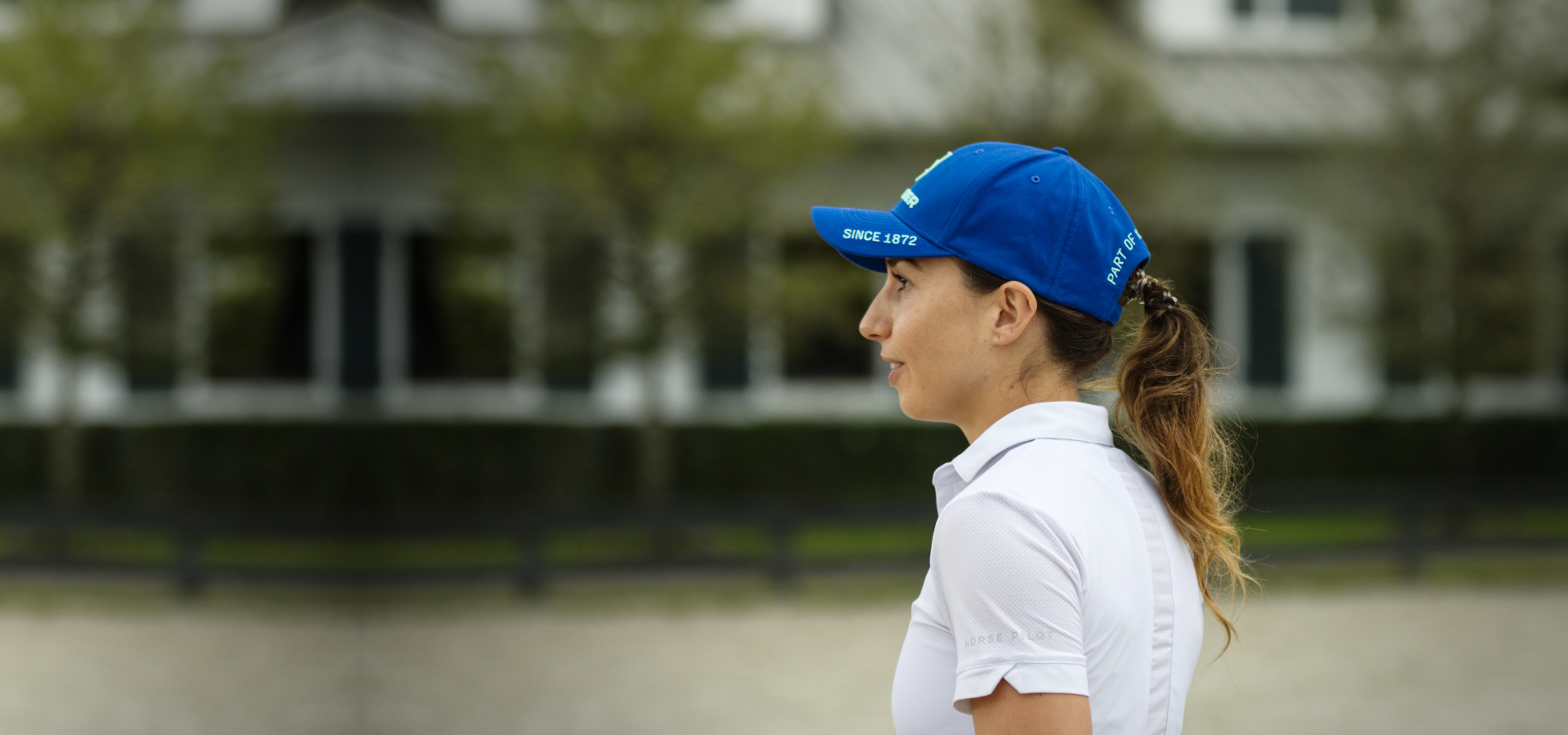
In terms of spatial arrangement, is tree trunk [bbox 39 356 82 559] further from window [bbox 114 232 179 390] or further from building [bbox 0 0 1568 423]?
window [bbox 114 232 179 390]

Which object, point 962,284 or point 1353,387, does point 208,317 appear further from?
point 1353,387

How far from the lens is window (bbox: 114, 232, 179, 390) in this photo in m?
12.5

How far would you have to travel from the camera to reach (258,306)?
12961 millimetres

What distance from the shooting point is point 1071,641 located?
1503 mm

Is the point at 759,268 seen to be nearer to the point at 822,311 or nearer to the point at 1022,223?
the point at 822,311

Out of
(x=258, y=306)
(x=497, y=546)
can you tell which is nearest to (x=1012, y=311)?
(x=497, y=546)

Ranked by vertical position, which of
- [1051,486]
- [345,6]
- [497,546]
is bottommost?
[497,546]

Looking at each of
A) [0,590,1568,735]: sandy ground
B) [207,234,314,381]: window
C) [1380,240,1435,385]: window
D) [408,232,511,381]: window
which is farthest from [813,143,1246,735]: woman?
[1380,240,1435,385]: window

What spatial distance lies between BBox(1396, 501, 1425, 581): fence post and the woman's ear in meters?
10.7

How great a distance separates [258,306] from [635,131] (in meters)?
3.97

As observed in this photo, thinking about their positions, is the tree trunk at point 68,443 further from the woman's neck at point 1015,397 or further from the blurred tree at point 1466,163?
the blurred tree at point 1466,163

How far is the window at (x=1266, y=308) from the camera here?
695 inches

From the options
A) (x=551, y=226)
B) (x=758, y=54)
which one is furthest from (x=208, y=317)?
(x=758, y=54)

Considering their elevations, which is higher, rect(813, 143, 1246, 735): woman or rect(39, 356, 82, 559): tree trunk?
rect(813, 143, 1246, 735): woman
